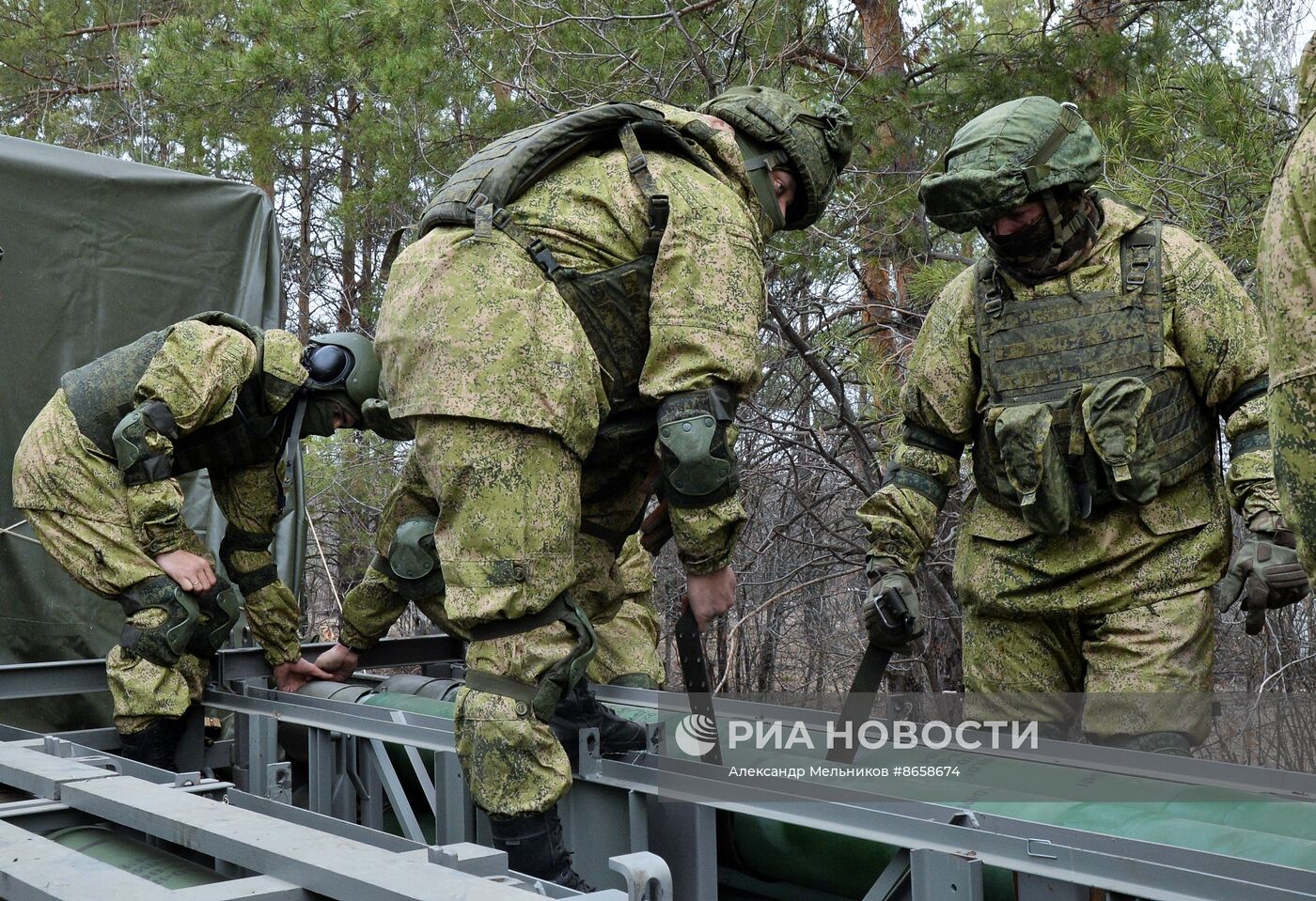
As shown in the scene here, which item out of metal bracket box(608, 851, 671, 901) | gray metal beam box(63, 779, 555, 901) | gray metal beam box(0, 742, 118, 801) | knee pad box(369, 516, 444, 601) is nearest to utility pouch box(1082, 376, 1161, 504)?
metal bracket box(608, 851, 671, 901)

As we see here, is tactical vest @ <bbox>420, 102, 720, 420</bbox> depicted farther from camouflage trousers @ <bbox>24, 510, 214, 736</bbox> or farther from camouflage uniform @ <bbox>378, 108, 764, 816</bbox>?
camouflage trousers @ <bbox>24, 510, 214, 736</bbox>

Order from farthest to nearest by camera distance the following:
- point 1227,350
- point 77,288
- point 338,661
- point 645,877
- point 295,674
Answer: point 77,288
point 338,661
point 295,674
point 1227,350
point 645,877

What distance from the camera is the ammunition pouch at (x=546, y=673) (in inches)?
100

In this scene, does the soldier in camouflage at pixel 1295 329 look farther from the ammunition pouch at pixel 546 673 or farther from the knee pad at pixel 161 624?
the knee pad at pixel 161 624

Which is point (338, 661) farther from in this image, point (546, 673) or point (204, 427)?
point (546, 673)

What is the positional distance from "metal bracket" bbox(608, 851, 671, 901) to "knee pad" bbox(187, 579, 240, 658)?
2882 millimetres

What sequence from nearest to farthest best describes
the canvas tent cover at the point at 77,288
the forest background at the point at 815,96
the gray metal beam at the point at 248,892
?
the gray metal beam at the point at 248,892
the forest background at the point at 815,96
the canvas tent cover at the point at 77,288

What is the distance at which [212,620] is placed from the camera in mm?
4230

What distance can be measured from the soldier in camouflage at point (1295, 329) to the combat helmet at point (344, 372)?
129 inches

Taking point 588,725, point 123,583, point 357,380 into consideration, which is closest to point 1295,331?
point 588,725

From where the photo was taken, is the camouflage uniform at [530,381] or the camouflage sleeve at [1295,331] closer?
the camouflage sleeve at [1295,331]

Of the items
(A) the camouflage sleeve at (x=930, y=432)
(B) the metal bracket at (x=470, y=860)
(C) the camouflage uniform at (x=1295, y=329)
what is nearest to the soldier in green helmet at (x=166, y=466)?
(A) the camouflage sleeve at (x=930, y=432)

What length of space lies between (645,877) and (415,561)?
275cm

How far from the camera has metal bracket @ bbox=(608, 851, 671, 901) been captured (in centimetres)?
165
